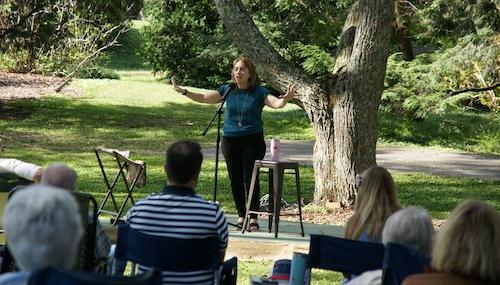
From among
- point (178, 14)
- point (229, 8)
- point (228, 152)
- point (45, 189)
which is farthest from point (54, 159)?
point (178, 14)

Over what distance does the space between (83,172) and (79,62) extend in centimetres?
1591

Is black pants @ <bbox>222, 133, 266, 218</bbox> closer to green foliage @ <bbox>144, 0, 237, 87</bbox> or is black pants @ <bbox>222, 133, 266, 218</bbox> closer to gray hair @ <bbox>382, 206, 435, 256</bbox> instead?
gray hair @ <bbox>382, 206, 435, 256</bbox>

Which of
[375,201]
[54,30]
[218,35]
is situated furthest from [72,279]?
[218,35]

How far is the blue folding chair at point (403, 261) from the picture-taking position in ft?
12.4

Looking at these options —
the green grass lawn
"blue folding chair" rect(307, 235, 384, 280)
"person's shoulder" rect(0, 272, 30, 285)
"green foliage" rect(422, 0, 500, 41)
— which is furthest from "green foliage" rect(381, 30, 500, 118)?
"person's shoulder" rect(0, 272, 30, 285)

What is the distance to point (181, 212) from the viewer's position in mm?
4395

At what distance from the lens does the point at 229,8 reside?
11.2m

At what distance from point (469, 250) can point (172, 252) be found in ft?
4.95

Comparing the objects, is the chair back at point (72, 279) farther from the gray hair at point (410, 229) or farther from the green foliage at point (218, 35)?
the green foliage at point (218, 35)

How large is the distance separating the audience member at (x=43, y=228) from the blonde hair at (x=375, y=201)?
7.08 feet

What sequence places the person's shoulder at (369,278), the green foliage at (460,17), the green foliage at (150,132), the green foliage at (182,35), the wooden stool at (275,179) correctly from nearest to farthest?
the person's shoulder at (369,278)
the wooden stool at (275,179)
the green foliage at (150,132)
the green foliage at (460,17)
the green foliage at (182,35)

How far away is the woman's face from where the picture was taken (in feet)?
26.1

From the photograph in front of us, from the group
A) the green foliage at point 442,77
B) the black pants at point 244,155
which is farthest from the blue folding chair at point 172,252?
the green foliage at point 442,77

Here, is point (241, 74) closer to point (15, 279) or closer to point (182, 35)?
point (15, 279)
